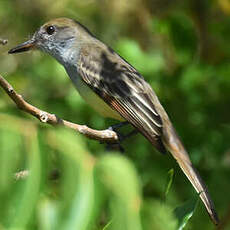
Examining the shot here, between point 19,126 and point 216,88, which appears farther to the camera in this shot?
point 216,88

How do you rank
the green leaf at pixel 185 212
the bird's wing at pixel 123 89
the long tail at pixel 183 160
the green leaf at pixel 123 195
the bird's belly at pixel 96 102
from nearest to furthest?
the green leaf at pixel 123 195 < the green leaf at pixel 185 212 < the long tail at pixel 183 160 < the bird's wing at pixel 123 89 < the bird's belly at pixel 96 102

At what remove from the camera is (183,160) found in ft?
13.2

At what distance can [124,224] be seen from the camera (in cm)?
146

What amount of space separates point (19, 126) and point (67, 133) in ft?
0.48

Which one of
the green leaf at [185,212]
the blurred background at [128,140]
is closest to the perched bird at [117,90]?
the blurred background at [128,140]

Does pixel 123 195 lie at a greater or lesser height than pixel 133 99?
greater

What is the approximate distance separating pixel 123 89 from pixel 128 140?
412mm

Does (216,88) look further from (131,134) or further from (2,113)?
(2,113)

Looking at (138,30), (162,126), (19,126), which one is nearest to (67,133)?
(19,126)

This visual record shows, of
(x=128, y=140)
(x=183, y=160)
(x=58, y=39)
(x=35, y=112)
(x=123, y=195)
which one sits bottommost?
(x=128, y=140)

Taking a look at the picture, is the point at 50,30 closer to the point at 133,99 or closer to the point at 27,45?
the point at 27,45

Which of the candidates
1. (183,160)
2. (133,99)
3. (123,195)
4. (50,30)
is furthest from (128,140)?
(123,195)

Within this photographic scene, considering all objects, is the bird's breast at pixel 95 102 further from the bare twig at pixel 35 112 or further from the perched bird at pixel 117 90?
the bare twig at pixel 35 112

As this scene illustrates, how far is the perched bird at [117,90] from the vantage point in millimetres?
4078
